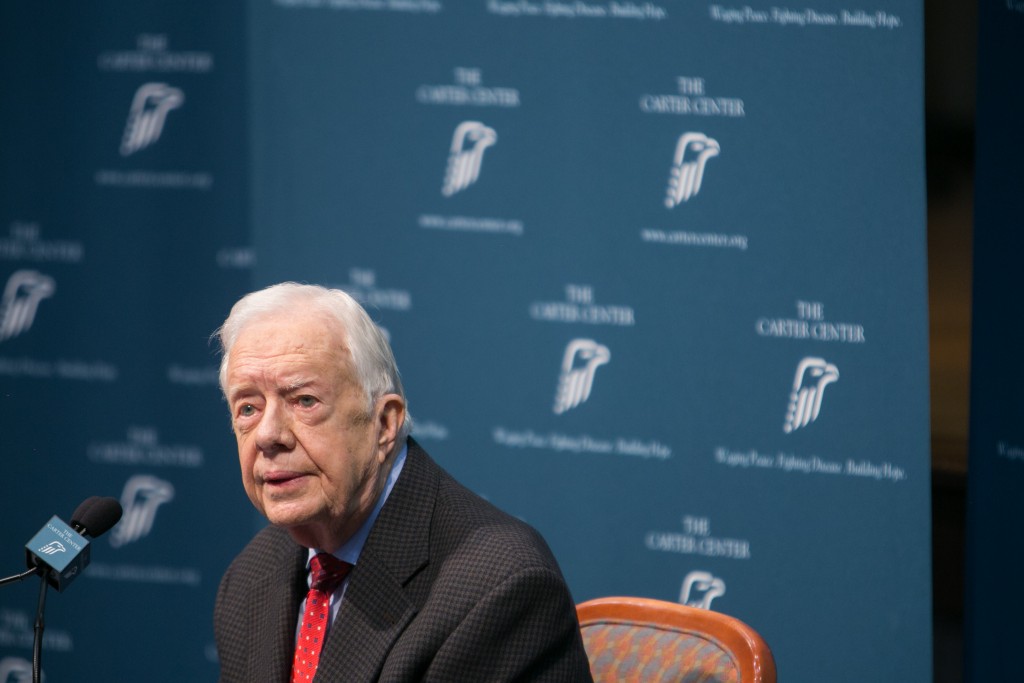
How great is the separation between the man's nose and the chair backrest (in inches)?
32.4

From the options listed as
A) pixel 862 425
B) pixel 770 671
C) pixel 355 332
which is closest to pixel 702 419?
pixel 862 425

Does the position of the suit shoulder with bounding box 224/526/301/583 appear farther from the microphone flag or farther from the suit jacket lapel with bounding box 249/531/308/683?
the microphone flag

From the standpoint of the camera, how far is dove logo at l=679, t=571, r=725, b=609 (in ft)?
13.0

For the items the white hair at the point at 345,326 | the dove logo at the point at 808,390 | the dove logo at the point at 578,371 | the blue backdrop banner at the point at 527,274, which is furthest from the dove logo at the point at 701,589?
the white hair at the point at 345,326

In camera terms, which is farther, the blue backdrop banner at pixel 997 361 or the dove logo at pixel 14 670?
the dove logo at pixel 14 670

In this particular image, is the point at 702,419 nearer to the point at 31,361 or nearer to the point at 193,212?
the point at 193,212

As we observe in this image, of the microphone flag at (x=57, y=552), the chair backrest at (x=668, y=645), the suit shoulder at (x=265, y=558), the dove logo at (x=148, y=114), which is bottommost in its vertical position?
the chair backrest at (x=668, y=645)

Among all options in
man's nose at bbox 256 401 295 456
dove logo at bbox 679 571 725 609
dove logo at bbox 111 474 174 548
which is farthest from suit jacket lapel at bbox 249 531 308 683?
dove logo at bbox 111 474 174 548

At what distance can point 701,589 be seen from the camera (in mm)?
3984

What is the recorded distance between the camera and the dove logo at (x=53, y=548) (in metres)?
2.04

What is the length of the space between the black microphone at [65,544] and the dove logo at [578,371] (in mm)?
2146

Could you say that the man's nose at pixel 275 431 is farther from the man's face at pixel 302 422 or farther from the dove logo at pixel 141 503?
the dove logo at pixel 141 503

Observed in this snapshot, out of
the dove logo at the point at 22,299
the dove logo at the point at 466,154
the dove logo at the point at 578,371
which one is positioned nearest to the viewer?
the dove logo at the point at 578,371

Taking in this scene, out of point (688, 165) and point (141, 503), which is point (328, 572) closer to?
point (688, 165)
